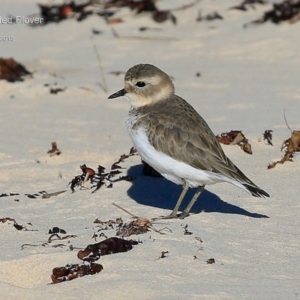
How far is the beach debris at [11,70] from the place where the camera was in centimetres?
985

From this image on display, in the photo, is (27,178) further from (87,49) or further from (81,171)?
(87,49)

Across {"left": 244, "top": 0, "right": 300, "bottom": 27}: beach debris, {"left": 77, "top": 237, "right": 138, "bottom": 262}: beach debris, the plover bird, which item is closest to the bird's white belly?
the plover bird

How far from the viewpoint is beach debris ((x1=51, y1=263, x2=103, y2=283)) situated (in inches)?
187

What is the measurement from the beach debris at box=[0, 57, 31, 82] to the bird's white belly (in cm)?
398

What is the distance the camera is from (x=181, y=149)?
6.11 metres

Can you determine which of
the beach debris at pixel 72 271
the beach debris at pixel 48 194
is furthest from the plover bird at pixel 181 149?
the beach debris at pixel 72 271

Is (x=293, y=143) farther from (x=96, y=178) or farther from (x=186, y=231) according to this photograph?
(x=186, y=231)

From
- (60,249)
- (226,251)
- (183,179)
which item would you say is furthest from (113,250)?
(183,179)

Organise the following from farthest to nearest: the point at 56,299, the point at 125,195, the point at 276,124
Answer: the point at 276,124, the point at 125,195, the point at 56,299

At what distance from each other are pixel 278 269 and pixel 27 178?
114 inches

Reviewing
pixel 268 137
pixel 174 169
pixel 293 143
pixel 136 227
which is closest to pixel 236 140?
pixel 268 137

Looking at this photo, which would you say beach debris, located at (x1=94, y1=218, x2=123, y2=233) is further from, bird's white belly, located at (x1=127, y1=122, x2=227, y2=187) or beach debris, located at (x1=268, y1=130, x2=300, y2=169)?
beach debris, located at (x1=268, y1=130, x2=300, y2=169)

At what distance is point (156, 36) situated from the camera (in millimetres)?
11453

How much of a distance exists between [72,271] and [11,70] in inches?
216
